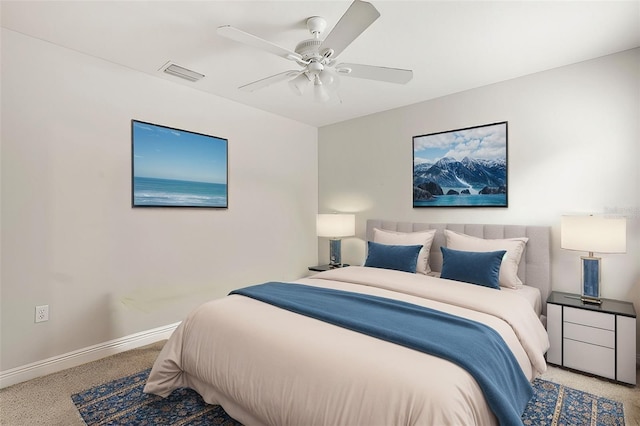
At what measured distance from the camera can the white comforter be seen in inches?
47.9

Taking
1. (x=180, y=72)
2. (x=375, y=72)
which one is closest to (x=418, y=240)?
(x=375, y=72)

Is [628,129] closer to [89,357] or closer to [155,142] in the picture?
[155,142]

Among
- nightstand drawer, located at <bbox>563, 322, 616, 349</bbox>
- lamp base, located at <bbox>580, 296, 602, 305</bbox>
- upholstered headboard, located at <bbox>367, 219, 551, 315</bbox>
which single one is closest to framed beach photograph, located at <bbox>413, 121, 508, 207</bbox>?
upholstered headboard, located at <bbox>367, 219, 551, 315</bbox>

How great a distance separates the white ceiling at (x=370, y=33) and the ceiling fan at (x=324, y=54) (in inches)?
8.4

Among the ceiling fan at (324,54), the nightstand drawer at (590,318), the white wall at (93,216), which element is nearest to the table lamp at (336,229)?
the white wall at (93,216)

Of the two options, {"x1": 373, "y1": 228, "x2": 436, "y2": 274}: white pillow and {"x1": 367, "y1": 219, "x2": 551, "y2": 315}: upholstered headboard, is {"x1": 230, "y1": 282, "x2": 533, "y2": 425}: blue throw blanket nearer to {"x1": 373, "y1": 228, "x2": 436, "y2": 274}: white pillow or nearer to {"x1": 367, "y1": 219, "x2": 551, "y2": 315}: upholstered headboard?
{"x1": 373, "y1": 228, "x2": 436, "y2": 274}: white pillow

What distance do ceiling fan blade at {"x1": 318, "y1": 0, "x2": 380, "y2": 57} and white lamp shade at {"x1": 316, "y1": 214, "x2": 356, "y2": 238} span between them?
90.5 inches

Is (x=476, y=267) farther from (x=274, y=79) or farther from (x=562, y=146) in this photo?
(x=274, y=79)

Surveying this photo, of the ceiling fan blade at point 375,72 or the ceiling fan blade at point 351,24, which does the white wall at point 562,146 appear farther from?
the ceiling fan blade at point 351,24

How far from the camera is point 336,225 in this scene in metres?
4.05

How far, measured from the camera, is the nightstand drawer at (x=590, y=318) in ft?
7.54

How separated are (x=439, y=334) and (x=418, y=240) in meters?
1.89

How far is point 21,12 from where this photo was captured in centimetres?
209

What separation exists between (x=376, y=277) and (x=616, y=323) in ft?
5.59
